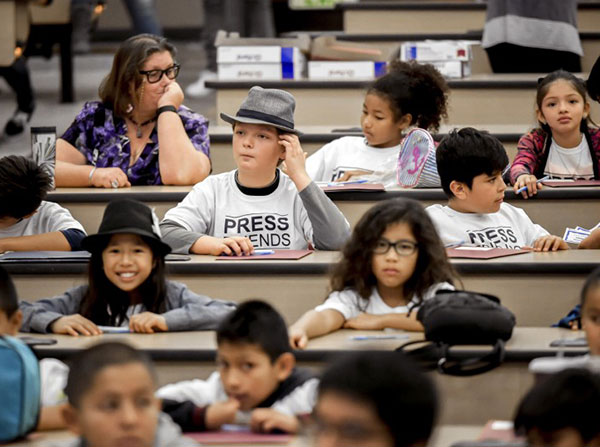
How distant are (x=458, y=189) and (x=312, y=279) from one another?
2.09ft

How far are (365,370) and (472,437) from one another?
58 cm

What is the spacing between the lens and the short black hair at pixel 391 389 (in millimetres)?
1880

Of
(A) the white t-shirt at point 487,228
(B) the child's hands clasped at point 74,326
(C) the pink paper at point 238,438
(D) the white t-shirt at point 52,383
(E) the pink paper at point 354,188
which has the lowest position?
(C) the pink paper at point 238,438

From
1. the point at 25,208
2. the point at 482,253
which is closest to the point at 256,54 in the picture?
the point at 25,208

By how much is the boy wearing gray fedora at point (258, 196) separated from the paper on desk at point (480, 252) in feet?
1.24

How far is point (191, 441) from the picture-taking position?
2.29 meters

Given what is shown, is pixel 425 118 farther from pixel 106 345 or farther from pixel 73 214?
pixel 106 345

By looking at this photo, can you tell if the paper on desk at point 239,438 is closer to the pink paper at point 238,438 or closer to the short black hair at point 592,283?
the pink paper at point 238,438

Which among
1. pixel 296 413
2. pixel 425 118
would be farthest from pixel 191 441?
pixel 425 118

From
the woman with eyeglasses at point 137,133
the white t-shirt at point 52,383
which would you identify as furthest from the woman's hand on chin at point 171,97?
the white t-shirt at point 52,383

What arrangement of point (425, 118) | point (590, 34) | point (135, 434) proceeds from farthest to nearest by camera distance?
point (590, 34), point (425, 118), point (135, 434)

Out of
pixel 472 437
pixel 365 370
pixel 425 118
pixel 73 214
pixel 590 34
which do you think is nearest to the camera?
pixel 365 370

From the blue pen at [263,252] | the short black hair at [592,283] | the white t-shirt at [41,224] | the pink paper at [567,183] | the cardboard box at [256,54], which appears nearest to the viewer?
the short black hair at [592,283]

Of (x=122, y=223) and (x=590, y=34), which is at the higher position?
(x=590, y=34)
